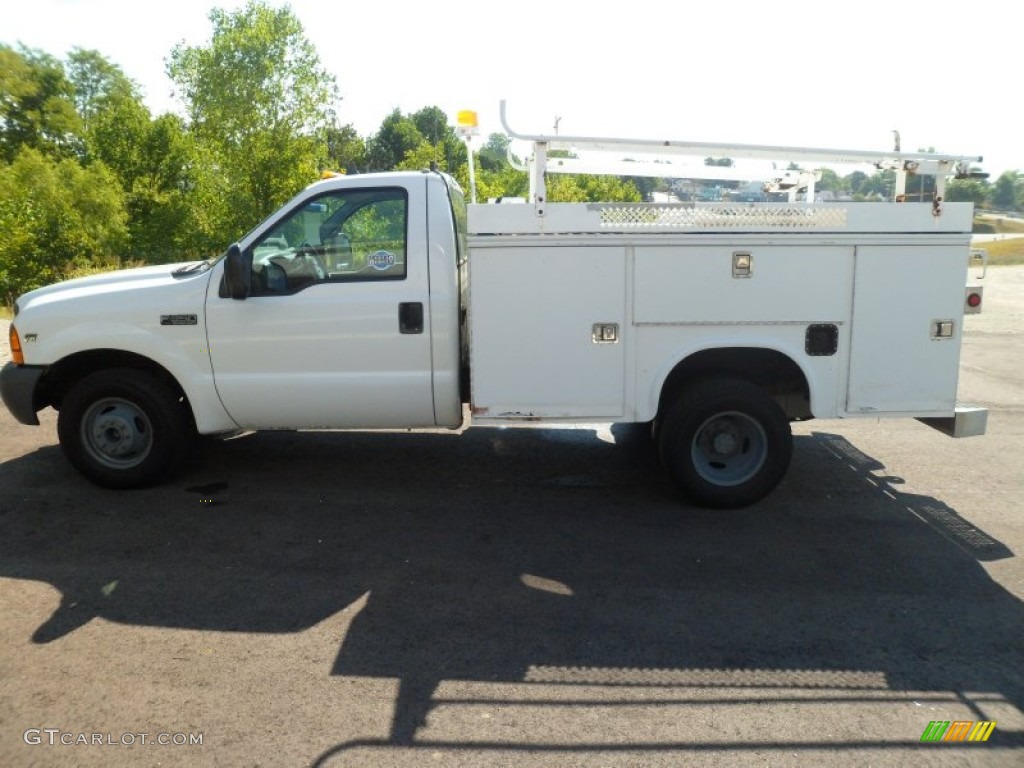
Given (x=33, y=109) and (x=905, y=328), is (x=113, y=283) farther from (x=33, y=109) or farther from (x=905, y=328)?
(x=33, y=109)

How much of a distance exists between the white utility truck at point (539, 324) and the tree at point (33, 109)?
5545cm

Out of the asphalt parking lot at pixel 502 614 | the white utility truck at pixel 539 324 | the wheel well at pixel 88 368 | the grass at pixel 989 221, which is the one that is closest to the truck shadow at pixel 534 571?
the asphalt parking lot at pixel 502 614

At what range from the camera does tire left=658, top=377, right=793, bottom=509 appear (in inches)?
227

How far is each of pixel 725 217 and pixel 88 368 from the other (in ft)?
15.2

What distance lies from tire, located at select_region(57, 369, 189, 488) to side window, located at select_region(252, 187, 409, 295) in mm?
1122

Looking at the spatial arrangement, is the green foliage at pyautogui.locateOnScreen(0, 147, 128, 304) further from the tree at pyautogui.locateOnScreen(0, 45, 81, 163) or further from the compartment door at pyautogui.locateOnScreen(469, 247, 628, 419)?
the tree at pyautogui.locateOnScreen(0, 45, 81, 163)

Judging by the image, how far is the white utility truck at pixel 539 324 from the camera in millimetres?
5523

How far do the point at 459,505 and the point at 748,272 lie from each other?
2.53m

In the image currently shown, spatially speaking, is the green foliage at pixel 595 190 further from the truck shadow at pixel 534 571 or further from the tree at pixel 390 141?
the tree at pixel 390 141

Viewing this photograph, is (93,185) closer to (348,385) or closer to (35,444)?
(35,444)

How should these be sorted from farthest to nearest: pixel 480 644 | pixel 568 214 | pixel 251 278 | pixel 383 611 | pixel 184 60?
pixel 184 60, pixel 251 278, pixel 568 214, pixel 383 611, pixel 480 644

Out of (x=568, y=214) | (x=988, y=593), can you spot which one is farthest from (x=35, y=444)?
(x=988, y=593)

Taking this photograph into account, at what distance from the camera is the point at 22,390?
19.8 ft

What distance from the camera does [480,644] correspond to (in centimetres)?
414
